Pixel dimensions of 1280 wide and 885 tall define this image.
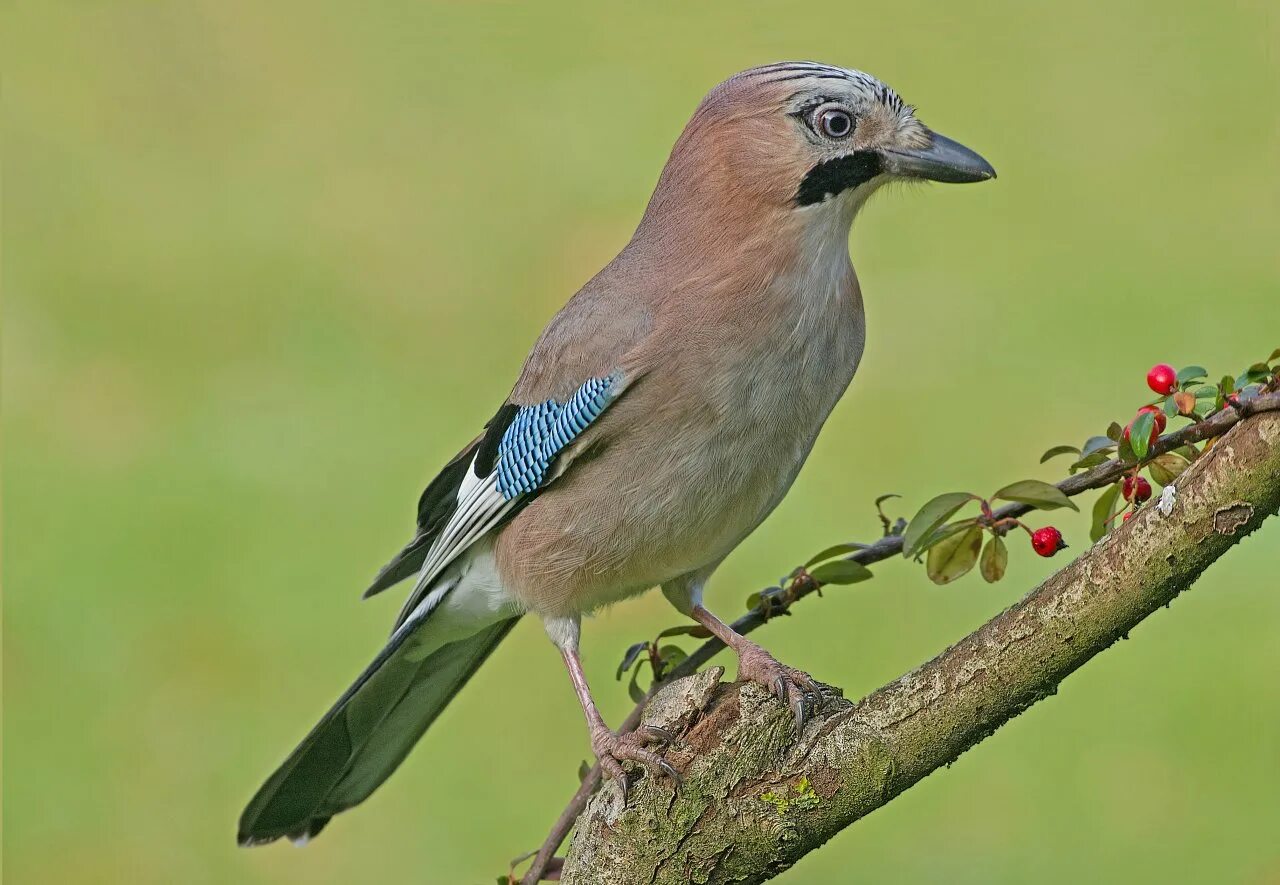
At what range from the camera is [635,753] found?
2020 millimetres

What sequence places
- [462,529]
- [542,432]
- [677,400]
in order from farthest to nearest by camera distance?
[462,529], [542,432], [677,400]

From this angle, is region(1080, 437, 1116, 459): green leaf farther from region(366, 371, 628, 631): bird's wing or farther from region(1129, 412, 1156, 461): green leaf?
region(366, 371, 628, 631): bird's wing

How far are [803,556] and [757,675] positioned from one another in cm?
235

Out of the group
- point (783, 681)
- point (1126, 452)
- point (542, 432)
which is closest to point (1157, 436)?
point (1126, 452)

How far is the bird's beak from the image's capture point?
227cm

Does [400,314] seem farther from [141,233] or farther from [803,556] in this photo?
[803,556]

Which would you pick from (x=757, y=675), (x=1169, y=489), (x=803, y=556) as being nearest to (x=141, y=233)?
(x=803, y=556)

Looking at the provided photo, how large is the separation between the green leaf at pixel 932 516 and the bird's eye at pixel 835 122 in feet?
2.10

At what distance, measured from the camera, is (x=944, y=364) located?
201 inches

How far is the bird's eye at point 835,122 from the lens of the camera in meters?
2.30

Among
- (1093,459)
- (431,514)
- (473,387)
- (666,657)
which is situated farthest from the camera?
(473,387)

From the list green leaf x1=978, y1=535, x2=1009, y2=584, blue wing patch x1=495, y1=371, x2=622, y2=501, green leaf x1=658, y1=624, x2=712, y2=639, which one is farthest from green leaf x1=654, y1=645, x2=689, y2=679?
green leaf x1=978, y1=535, x2=1009, y2=584

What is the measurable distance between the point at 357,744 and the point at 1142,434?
51.8 inches

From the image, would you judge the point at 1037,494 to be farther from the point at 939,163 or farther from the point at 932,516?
the point at 939,163
